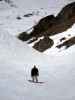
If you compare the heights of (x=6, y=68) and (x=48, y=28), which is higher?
(x=48, y=28)

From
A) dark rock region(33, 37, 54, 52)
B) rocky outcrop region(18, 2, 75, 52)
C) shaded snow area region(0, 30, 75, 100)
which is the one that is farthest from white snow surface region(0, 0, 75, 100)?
rocky outcrop region(18, 2, 75, 52)

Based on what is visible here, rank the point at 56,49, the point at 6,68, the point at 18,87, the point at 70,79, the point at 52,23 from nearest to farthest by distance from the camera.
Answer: the point at 18,87, the point at 70,79, the point at 6,68, the point at 56,49, the point at 52,23

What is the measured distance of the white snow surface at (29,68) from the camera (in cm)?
1586

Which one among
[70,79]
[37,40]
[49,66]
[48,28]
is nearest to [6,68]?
[49,66]

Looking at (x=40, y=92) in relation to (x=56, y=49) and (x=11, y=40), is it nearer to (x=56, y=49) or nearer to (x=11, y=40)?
(x=56, y=49)

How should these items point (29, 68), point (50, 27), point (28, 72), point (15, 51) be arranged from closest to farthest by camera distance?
point (28, 72) → point (29, 68) → point (15, 51) → point (50, 27)

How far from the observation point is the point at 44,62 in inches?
1034

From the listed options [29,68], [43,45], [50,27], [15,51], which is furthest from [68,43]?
[29,68]

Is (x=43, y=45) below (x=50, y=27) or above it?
below

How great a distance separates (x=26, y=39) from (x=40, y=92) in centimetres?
1672

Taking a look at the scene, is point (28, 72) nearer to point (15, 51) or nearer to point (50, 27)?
point (15, 51)

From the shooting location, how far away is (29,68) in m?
24.0

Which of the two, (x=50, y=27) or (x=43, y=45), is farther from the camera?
(x=50, y=27)

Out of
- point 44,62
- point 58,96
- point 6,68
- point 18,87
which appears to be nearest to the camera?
point 58,96
